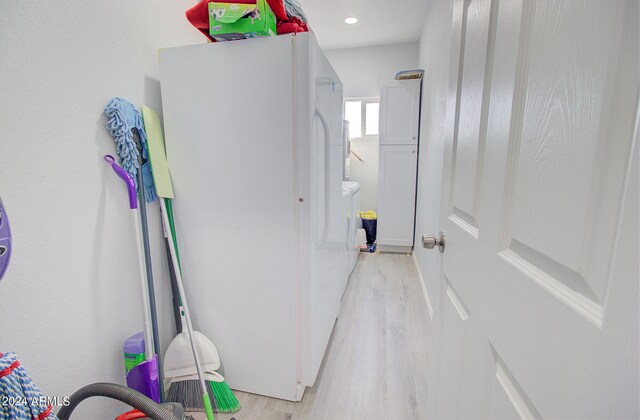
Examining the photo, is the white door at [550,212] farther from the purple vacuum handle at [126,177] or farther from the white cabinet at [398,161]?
the white cabinet at [398,161]

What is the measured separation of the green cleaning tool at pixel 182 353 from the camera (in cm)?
127

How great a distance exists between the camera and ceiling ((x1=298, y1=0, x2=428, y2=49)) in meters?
2.71

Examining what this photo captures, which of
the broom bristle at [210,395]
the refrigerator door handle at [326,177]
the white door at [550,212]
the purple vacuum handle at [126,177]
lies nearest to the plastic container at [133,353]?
the broom bristle at [210,395]

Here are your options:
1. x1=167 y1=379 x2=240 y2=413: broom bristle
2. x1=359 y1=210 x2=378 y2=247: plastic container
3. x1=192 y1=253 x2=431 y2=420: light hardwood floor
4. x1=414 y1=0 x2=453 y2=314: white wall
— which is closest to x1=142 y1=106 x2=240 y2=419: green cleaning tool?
x1=167 y1=379 x2=240 y2=413: broom bristle

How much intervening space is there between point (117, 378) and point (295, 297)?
835 millimetres

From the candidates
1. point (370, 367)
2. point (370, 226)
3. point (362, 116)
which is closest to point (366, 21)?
point (362, 116)

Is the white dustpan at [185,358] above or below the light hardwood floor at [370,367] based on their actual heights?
above

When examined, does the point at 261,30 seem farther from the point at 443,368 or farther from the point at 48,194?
the point at 443,368

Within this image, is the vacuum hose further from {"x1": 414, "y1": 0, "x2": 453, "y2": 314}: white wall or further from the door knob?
{"x1": 414, "y1": 0, "x2": 453, "y2": 314}: white wall

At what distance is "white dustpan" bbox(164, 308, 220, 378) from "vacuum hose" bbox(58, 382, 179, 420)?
0.57 meters

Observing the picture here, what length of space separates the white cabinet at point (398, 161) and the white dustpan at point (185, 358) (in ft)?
8.71

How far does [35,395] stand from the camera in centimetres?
62

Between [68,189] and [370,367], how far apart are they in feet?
5.61

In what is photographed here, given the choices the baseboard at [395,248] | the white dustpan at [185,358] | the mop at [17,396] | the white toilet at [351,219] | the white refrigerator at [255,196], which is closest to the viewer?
the mop at [17,396]
